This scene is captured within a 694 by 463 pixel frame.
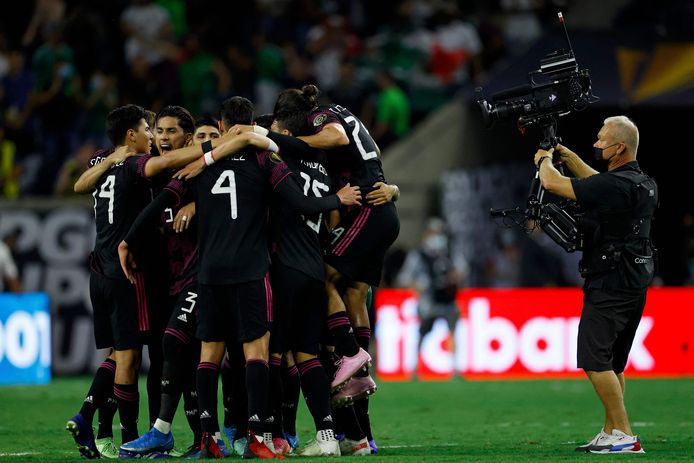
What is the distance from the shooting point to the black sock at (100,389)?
9609mm

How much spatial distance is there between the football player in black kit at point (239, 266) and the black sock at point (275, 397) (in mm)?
313

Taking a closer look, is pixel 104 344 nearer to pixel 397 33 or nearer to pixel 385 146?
pixel 385 146

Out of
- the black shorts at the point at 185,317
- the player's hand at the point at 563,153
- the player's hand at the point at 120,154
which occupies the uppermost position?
the player's hand at the point at 120,154

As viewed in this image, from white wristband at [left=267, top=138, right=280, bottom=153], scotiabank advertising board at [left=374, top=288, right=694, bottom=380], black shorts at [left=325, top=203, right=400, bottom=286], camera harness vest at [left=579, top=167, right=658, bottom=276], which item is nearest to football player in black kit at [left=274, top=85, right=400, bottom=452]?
black shorts at [left=325, top=203, right=400, bottom=286]

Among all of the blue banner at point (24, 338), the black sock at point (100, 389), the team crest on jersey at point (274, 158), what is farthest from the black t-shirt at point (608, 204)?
the blue banner at point (24, 338)

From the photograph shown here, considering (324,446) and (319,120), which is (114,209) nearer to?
(319,120)

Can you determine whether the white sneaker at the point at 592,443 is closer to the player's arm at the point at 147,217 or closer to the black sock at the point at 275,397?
the black sock at the point at 275,397

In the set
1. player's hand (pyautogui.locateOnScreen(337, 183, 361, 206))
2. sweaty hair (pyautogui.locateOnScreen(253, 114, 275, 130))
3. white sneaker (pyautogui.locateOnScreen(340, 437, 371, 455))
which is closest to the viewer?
player's hand (pyautogui.locateOnScreen(337, 183, 361, 206))

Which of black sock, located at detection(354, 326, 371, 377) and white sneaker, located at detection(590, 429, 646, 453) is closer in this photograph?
white sneaker, located at detection(590, 429, 646, 453)

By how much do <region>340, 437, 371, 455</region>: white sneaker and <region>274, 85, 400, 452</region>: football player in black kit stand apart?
11.2 inches

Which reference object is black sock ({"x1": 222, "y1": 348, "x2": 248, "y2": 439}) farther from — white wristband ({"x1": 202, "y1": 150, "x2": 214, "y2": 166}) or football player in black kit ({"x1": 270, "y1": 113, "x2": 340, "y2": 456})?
white wristband ({"x1": 202, "y1": 150, "x2": 214, "y2": 166})

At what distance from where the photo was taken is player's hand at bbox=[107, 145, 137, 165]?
962 cm

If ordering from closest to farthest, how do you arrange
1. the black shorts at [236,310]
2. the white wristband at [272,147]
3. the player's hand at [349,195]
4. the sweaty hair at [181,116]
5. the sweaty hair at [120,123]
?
the black shorts at [236,310], the white wristband at [272,147], the player's hand at [349,195], the sweaty hair at [181,116], the sweaty hair at [120,123]

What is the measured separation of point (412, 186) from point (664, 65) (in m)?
4.08
